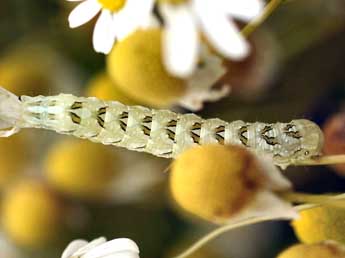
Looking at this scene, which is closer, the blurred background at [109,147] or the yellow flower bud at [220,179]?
the yellow flower bud at [220,179]

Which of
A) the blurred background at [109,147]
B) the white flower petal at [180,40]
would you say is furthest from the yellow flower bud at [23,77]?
the white flower petal at [180,40]

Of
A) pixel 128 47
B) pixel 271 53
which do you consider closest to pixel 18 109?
pixel 128 47

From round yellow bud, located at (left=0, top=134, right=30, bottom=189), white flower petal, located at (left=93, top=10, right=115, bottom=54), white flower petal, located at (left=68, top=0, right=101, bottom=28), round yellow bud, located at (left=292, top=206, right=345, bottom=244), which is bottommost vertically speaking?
round yellow bud, located at (left=292, top=206, right=345, bottom=244)

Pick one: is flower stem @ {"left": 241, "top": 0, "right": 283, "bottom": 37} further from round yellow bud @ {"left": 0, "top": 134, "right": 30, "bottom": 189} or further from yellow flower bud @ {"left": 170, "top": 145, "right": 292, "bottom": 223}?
round yellow bud @ {"left": 0, "top": 134, "right": 30, "bottom": 189}

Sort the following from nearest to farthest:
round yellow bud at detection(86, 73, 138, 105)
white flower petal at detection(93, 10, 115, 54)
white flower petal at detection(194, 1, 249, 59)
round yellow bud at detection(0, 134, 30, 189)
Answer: white flower petal at detection(194, 1, 249, 59) < white flower petal at detection(93, 10, 115, 54) < round yellow bud at detection(86, 73, 138, 105) < round yellow bud at detection(0, 134, 30, 189)

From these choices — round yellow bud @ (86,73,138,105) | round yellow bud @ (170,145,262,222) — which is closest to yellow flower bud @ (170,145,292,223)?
round yellow bud @ (170,145,262,222)

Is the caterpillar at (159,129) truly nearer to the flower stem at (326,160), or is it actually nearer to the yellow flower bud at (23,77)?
the flower stem at (326,160)

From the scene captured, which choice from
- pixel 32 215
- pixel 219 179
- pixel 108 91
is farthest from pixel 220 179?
pixel 32 215

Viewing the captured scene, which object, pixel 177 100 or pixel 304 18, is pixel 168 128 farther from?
pixel 304 18
